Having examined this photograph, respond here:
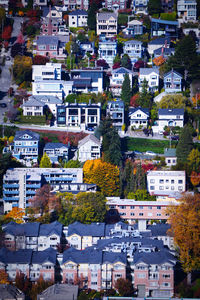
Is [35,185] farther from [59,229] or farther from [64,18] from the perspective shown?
[64,18]

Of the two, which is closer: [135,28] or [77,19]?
[135,28]

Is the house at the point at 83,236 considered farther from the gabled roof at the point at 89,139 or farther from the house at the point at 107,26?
the house at the point at 107,26

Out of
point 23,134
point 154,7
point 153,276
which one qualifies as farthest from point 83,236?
point 154,7

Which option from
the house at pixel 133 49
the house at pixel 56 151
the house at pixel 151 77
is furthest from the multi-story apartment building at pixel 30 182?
the house at pixel 133 49

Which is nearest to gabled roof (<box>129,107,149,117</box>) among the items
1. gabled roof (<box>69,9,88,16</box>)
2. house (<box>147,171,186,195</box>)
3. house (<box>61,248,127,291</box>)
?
house (<box>147,171,186,195</box>)

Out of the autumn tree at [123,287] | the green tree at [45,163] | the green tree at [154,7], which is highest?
the green tree at [154,7]

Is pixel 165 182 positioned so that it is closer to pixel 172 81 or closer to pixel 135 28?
pixel 172 81

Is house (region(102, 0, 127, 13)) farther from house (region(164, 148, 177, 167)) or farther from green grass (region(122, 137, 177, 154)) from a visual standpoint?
house (region(164, 148, 177, 167))
